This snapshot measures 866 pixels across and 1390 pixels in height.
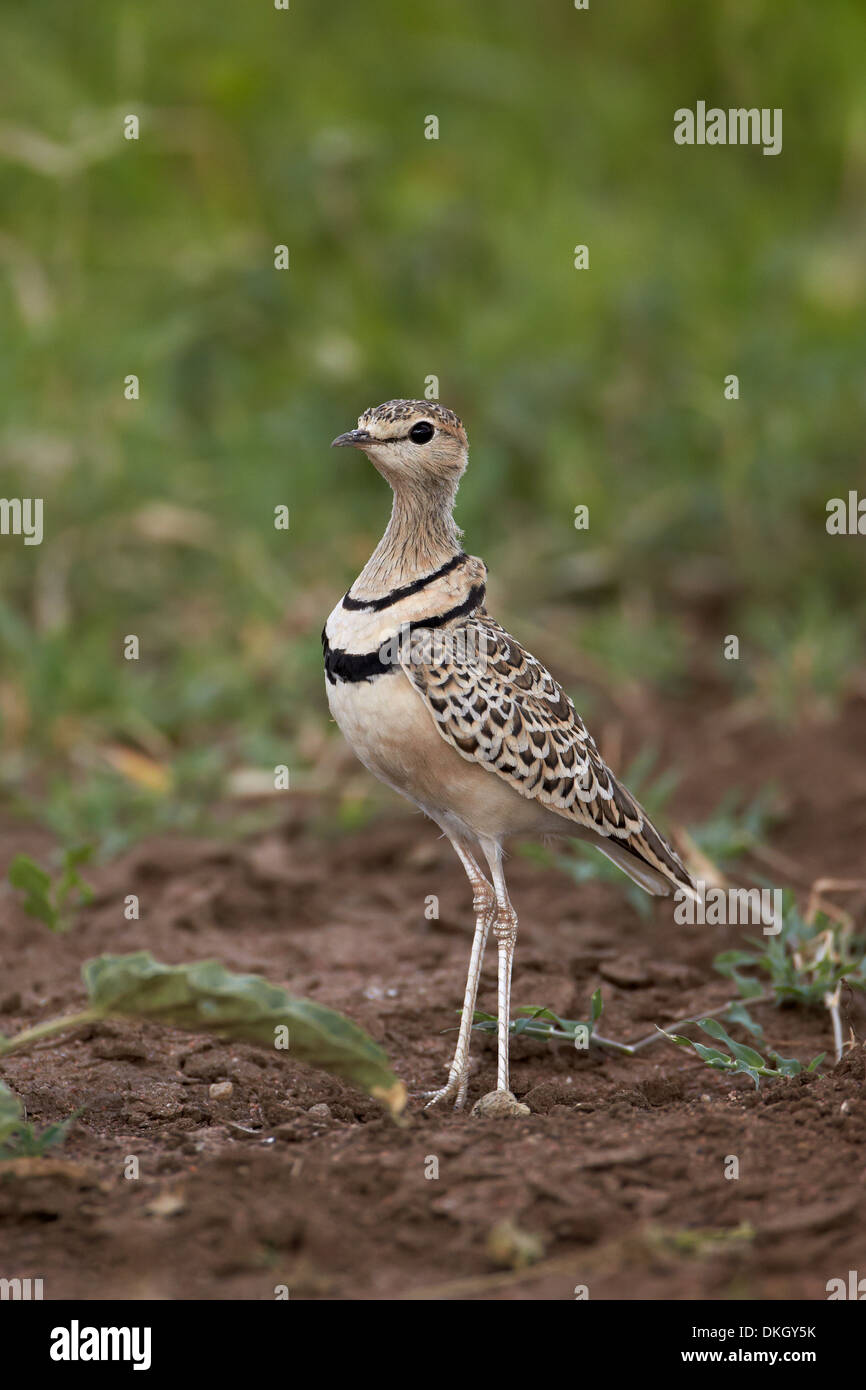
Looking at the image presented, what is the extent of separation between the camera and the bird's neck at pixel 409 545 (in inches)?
158

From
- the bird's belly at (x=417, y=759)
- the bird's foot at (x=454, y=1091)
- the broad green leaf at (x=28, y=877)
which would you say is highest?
the bird's belly at (x=417, y=759)

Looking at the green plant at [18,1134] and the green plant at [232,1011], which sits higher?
the green plant at [232,1011]

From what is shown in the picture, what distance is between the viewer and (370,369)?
317 inches

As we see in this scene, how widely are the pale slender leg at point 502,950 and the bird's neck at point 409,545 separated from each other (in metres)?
0.70

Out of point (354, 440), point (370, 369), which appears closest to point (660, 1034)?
point (354, 440)

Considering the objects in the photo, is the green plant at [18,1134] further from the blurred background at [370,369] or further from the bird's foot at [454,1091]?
the blurred background at [370,369]

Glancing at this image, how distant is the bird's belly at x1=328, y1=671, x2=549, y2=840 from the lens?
12.5 ft

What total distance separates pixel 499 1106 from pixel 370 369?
5.06 meters

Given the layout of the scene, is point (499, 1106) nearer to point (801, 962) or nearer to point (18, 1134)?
point (18, 1134)

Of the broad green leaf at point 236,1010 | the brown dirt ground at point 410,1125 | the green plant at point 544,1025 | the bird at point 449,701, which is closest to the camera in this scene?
the brown dirt ground at point 410,1125

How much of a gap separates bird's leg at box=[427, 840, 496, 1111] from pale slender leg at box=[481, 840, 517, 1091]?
3 cm

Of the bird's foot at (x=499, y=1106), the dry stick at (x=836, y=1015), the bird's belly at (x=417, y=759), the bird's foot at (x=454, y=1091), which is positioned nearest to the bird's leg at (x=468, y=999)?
the bird's foot at (x=454, y=1091)

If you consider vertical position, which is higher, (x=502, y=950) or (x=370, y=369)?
(x=370, y=369)

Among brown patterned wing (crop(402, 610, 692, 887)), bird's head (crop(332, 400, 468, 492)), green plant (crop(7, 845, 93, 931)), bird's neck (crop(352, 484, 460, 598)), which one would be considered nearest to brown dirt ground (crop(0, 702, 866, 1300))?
green plant (crop(7, 845, 93, 931))
